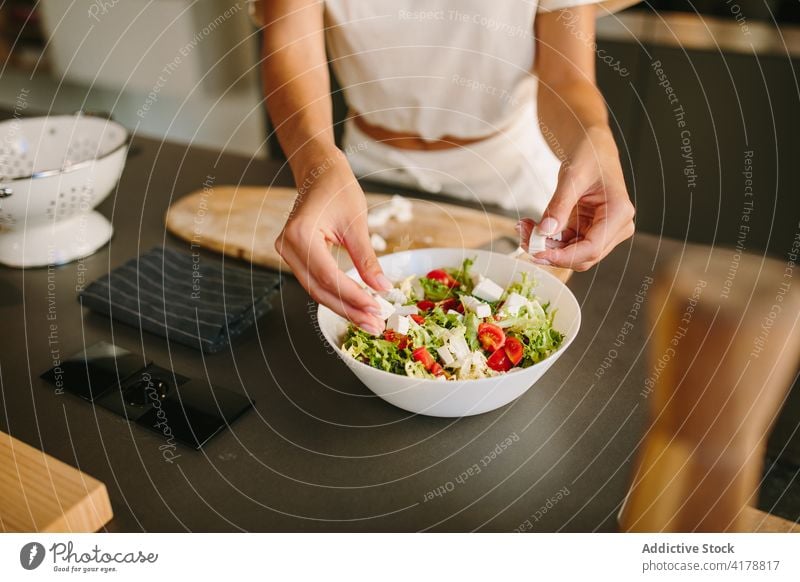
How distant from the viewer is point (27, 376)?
1.92ft

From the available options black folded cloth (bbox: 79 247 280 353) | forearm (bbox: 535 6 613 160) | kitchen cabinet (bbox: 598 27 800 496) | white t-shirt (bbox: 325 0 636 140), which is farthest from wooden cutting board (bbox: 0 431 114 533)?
kitchen cabinet (bbox: 598 27 800 496)

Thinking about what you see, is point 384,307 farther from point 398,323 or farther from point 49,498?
point 49,498

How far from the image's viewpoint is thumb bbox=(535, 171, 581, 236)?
1.73 ft

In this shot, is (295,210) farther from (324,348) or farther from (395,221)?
(395,221)

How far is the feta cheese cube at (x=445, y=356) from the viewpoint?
493mm

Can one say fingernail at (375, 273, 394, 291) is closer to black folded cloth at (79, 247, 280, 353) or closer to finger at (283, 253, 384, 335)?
finger at (283, 253, 384, 335)

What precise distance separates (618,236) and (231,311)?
0.37 metres

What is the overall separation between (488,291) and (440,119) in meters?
0.44

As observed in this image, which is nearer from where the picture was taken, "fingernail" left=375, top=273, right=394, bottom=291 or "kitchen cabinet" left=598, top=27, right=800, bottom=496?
"fingernail" left=375, top=273, right=394, bottom=291

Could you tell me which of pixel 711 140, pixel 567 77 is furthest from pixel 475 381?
pixel 711 140

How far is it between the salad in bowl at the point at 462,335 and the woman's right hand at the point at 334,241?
0.07 feet

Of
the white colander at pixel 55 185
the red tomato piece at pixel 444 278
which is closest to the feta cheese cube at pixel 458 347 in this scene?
the red tomato piece at pixel 444 278

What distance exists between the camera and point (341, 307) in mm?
510
